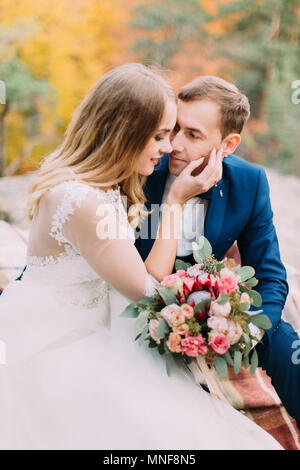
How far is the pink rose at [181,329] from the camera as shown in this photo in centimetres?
139

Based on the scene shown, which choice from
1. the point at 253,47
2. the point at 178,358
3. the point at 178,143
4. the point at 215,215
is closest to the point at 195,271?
the point at 178,358

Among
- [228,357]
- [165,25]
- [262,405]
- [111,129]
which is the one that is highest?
[165,25]

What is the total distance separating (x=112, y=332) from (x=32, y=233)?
1.58ft

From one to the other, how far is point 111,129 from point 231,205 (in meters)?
0.81

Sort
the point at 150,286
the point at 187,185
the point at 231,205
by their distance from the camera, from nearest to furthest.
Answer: the point at 150,286 < the point at 187,185 < the point at 231,205

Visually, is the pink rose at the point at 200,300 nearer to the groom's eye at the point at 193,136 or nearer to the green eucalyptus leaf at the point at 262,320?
the green eucalyptus leaf at the point at 262,320

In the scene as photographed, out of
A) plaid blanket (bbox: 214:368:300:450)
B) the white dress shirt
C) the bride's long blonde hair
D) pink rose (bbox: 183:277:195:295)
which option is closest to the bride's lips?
the white dress shirt

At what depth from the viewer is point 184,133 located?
2061 mm

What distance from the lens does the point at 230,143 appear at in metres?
2.14

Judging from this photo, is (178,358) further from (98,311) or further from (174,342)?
(98,311)

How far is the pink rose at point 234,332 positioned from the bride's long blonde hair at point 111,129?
2.14 feet

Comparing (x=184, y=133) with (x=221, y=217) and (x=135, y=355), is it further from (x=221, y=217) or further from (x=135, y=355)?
(x=135, y=355)
